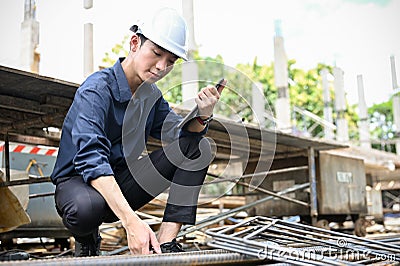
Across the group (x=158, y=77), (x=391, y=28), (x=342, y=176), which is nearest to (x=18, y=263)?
(x=158, y=77)

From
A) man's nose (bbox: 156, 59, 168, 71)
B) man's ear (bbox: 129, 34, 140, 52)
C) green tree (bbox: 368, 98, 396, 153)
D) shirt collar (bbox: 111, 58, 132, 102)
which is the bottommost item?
shirt collar (bbox: 111, 58, 132, 102)

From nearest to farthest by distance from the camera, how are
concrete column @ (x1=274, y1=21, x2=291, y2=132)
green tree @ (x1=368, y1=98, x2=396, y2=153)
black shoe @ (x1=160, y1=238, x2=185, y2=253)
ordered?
1. black shoe @ (x1=160, y1=238, x2=185, y2=253)
2. concrete column @ (x1=274, y1=21, x2=291, y2=132)
3. green tree @ (x1=368, y1=98, x2=396, y2=153)

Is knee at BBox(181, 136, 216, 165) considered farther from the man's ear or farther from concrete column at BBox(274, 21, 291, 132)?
concrete column at BBox(274, 21, 291, 132)

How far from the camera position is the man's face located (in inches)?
102

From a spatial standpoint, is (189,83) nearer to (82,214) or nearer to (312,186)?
(82,214)

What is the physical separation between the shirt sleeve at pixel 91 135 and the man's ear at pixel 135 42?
1.02 ft

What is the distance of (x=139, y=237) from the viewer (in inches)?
78.0

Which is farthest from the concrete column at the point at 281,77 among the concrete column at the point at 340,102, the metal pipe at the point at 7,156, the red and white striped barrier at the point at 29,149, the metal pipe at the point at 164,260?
the metal pipe at the point at 164,260

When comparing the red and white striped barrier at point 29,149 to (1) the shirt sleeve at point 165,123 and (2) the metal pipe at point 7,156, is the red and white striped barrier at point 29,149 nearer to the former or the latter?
(2) the metal pipe at point 7,156

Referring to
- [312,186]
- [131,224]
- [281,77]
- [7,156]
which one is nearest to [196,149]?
[131,224]

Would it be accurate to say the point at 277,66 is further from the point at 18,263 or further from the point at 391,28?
the point at 18,263

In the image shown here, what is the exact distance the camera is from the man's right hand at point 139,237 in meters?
1.98

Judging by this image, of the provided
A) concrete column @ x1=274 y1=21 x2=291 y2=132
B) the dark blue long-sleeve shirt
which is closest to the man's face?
the dark blue long-sleeve shirt

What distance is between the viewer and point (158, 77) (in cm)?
269
